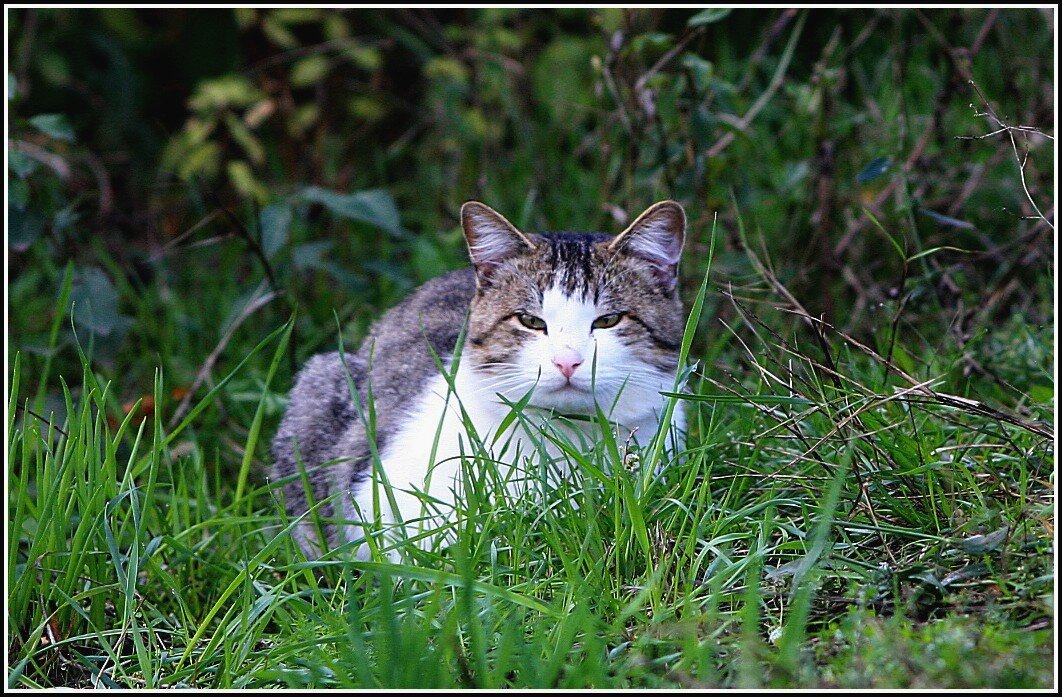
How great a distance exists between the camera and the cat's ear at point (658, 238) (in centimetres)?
273

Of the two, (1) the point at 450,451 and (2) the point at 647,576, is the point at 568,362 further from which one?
(2) the point at 647,576

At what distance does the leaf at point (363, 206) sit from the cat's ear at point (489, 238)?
0.89 meters

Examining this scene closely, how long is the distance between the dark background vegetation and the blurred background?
16 millimetres

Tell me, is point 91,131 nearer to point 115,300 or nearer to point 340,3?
point 340,3

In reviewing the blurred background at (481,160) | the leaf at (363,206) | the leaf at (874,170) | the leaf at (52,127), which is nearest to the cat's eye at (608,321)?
the blurred background at (481,160)

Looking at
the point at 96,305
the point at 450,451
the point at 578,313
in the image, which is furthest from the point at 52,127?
the point at 578,313

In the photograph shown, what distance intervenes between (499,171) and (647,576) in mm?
2812

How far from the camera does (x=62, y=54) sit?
4.91 m

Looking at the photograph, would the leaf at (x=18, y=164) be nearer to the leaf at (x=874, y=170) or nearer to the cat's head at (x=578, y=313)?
the cat's head at (x=578, y=313)

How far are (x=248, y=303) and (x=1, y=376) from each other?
0.89 metres

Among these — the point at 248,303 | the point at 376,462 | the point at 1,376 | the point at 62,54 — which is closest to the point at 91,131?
the point at 62,54

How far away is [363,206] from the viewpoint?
148 inches

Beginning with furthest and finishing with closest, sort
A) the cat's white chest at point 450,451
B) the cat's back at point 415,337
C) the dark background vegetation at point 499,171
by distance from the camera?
the dark background vegetation at point 499,171 → the cat's back at point 415,337 → the cat's white chest at point 450,451

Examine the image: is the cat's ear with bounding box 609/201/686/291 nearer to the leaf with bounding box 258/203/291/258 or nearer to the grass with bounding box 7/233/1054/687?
the grass with bounding box 7/233/1054/687
